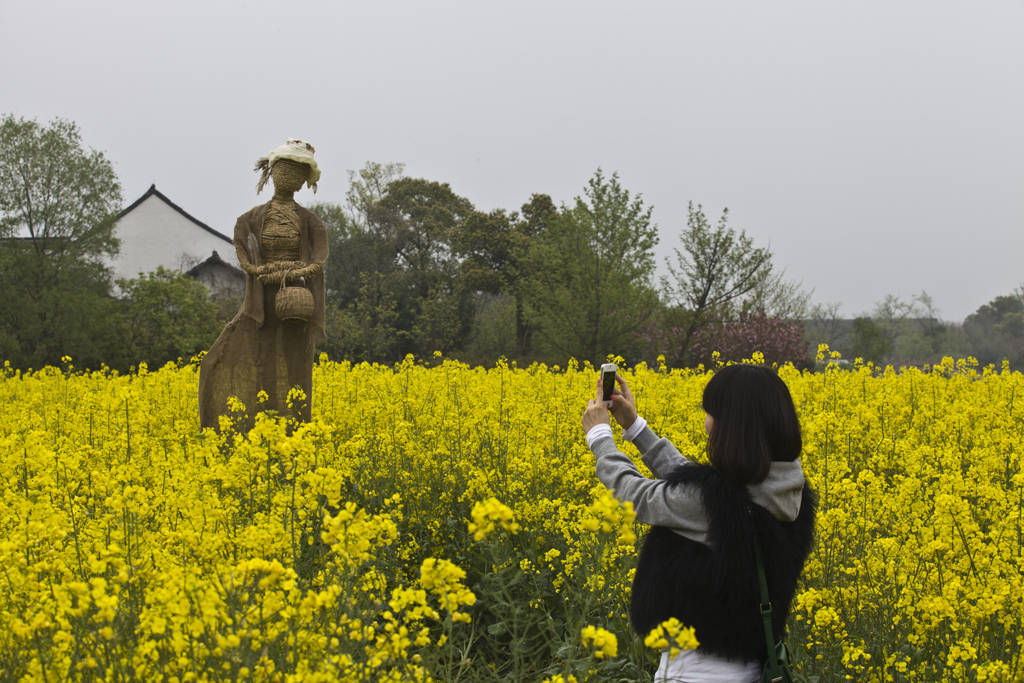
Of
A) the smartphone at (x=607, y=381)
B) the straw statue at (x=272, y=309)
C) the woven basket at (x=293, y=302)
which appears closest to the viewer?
the smartphone at (x=607, y=381)

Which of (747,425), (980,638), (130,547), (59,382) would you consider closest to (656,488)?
(747,425)

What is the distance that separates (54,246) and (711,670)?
29150 mm

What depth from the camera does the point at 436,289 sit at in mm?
36094

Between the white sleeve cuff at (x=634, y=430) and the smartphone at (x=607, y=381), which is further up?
the smartphone at (x=607, y=381)

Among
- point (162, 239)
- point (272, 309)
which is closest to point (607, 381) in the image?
point (272, 309)

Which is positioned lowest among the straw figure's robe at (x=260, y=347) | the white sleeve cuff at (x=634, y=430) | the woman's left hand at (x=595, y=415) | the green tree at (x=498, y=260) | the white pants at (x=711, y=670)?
the white pants at (x=711, y=670)

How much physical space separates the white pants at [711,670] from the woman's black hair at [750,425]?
59 centimetres

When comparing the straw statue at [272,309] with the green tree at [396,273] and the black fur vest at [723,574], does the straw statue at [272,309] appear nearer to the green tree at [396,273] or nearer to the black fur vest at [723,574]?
the black fur vest at [723,574]

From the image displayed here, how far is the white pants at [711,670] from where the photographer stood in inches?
100

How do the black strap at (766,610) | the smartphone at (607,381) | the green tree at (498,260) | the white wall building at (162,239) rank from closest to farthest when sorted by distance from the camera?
1. the black strap at (766,610)
2. the smartphone at (607,381)
3. the green tree at (498,260)
4. the white wall building at (162,239)

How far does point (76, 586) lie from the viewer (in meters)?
2.13

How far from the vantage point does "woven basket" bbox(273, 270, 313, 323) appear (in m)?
7.05

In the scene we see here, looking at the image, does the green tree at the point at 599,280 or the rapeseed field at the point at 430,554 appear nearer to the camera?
the rapeseed field at the point at 430,554

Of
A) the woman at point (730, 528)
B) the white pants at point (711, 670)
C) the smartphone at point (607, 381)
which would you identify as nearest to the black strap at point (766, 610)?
the woman at point (730, 528)
